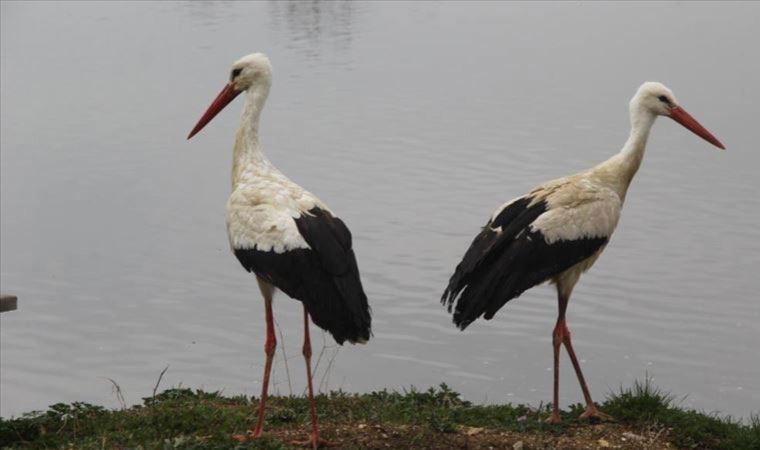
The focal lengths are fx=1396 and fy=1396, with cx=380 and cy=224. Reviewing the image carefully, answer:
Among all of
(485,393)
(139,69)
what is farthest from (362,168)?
(139,69)

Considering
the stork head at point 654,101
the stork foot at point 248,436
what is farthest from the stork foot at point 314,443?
the stork head at point 654,101

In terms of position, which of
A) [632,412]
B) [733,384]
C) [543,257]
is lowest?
[733,384]

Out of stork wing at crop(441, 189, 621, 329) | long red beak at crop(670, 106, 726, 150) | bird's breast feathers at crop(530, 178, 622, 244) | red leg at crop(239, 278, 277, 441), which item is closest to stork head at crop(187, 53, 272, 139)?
red leg at crop(239, 278, 277, 441)

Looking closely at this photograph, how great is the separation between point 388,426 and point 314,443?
1.63ft

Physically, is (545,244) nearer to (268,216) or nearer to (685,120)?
(268,216)

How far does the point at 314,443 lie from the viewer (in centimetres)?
737

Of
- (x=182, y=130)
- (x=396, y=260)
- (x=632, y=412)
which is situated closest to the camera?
(x=632, y=412)

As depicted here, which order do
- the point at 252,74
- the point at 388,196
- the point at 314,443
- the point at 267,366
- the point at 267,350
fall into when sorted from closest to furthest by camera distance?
the point at 314,443 < the point at 267,366 < the point at 267,350 < the point at 252,74 < the point at 388,196

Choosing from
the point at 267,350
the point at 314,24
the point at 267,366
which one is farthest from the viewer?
the point at 314,24

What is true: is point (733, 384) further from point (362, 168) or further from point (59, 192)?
point (59, 192)

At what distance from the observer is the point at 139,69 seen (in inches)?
1010

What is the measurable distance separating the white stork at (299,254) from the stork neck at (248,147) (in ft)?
0.22

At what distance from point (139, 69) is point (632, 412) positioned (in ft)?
61.8

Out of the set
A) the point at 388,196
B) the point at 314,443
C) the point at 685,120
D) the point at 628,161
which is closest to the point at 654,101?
the point at 685,120
